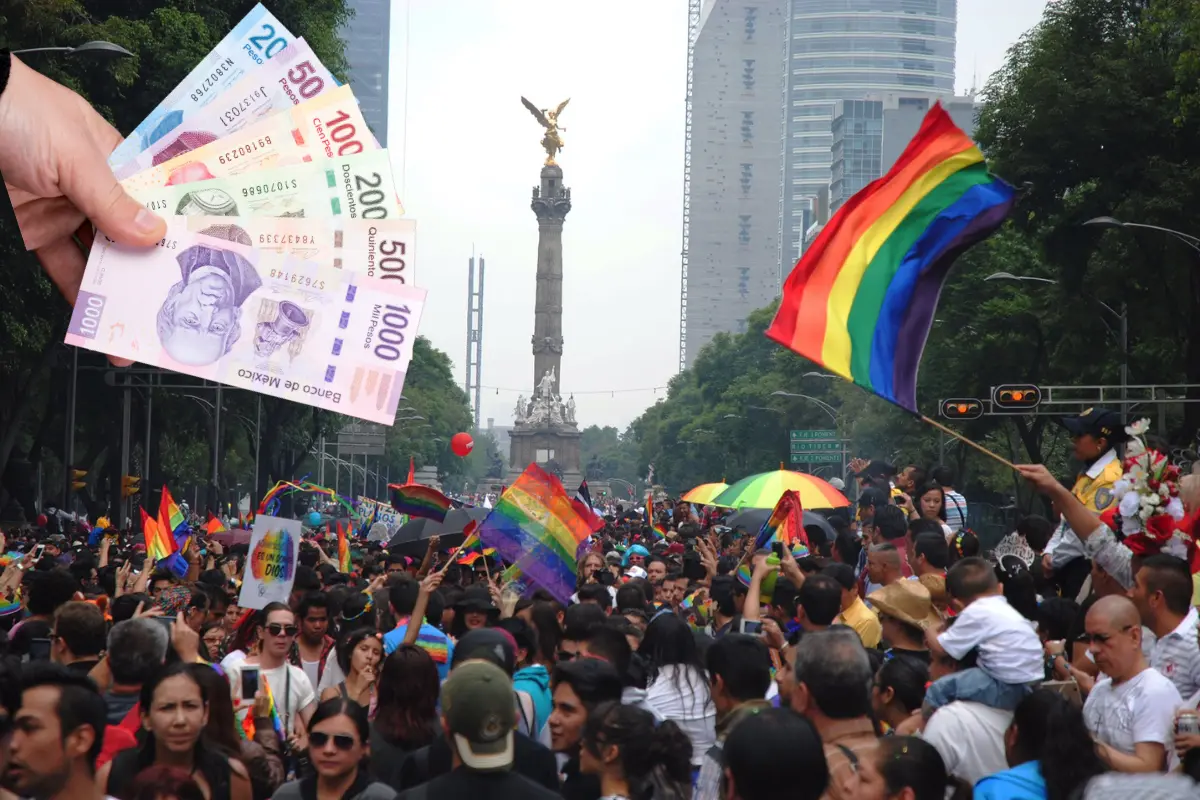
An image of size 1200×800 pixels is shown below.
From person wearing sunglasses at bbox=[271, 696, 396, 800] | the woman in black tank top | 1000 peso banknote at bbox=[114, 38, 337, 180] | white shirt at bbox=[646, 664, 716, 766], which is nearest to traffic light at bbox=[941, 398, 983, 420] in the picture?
1000 peso banknote at bbox=[114, 38, 337, 180]

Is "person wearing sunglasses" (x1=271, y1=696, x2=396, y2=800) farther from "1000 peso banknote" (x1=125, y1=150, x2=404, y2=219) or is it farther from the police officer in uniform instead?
the police officer in uniform

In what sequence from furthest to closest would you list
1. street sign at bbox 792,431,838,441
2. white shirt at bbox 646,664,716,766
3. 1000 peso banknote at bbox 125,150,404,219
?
street sign at bbox 792,431,838,441 < 1000 peso banknote at bbox 125,150,404,219 < white shirt at bbox 646,664,716,766

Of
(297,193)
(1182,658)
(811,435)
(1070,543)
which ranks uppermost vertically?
(297,193)

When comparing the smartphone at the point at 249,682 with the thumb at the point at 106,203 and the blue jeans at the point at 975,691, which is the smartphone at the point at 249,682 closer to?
the thumb at the point at 106,203

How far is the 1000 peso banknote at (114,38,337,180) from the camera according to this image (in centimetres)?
1008

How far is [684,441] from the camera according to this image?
400 ft

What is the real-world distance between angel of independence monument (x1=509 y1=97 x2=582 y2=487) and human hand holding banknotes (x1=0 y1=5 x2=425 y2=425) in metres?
95.7

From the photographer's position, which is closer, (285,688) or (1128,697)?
(1128,697)

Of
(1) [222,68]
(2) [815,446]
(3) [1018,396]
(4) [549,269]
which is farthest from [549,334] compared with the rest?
(1) [222,68]

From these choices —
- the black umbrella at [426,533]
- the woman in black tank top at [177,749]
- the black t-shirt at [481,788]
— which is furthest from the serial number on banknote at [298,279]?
the black umbrella at [426,533]

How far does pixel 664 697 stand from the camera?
7.41 meters

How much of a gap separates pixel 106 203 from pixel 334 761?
3612 mm

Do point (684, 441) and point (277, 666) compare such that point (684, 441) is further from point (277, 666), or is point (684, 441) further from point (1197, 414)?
point (277, 666)

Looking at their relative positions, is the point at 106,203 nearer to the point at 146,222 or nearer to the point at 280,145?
the point at 146,222
